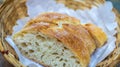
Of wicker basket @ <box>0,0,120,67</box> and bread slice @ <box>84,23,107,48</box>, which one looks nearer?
wicker basket @ <box>0,0,120,67</box>

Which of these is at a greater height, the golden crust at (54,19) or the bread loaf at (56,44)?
the golden crust at (54,19)

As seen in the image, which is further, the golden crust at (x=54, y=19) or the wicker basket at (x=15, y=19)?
the golden crust at (x=54, y=19)

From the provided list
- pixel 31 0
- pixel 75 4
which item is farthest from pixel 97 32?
pixel 31 0

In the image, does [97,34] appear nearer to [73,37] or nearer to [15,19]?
[73,37]

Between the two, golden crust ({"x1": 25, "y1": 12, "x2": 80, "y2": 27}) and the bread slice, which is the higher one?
golden crust ({"x1": 25, "y1": 12, "x2": 80, "y2": 27})

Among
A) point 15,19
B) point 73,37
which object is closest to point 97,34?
point 73,37
